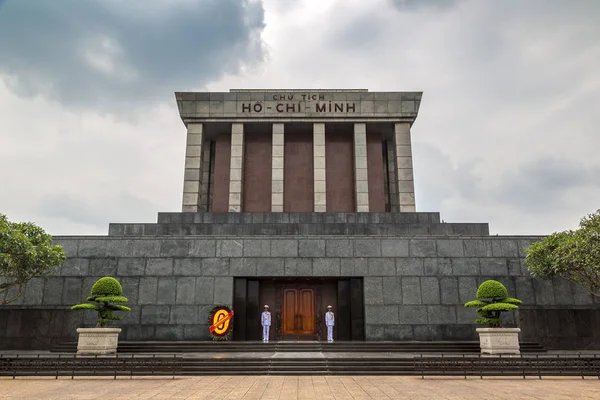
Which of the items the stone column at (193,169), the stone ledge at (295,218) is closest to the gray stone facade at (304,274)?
the stone ledge at (295,218)

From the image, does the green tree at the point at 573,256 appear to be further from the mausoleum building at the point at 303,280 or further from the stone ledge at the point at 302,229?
the stone ledge at the point at 302,229

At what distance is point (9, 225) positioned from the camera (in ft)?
63.2

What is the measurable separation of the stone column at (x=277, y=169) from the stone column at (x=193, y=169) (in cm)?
515

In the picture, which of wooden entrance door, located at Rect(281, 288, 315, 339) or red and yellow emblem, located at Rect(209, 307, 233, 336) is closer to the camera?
red and yellow emblem, located at Rect(209, 307, 233, 336)

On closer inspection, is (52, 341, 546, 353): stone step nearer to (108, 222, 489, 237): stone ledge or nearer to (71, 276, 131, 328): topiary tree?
(71, 276, 131, 328): topiary tree

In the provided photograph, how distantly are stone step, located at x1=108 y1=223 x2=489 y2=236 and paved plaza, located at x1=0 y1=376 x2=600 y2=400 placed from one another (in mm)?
10754

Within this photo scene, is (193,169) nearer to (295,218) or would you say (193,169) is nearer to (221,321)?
(295,218)

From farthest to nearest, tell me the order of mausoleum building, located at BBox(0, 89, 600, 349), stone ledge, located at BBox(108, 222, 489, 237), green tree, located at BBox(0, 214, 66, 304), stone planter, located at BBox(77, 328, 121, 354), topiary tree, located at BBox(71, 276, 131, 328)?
stone ledge, located at BBox(108, 222, 489, 237) → mausoleum building, located at BBox(0, 89, 600, 349) → topiary tree, located at BBox(71, 276, 131, 328) → green tree, located at BBox(0, 214, 66, 304) → stone planter, located at BBox(77, 328, 121, 354)

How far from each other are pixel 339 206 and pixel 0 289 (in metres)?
20.5

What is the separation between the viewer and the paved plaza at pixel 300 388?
11133 mm

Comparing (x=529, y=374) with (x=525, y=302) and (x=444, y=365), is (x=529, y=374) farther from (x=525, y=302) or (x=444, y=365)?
(x=525, y=302)

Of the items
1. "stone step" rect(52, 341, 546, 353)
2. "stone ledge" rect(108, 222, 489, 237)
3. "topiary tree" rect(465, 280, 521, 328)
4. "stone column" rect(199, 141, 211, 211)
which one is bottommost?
"stone step" rect(52, 341, 546, 353)

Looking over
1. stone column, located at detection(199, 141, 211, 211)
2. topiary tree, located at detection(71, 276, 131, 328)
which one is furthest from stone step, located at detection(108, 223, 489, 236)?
stone column, located at detection(199, 141, 211, 211)

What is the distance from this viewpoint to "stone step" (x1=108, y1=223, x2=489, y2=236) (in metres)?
24.7
